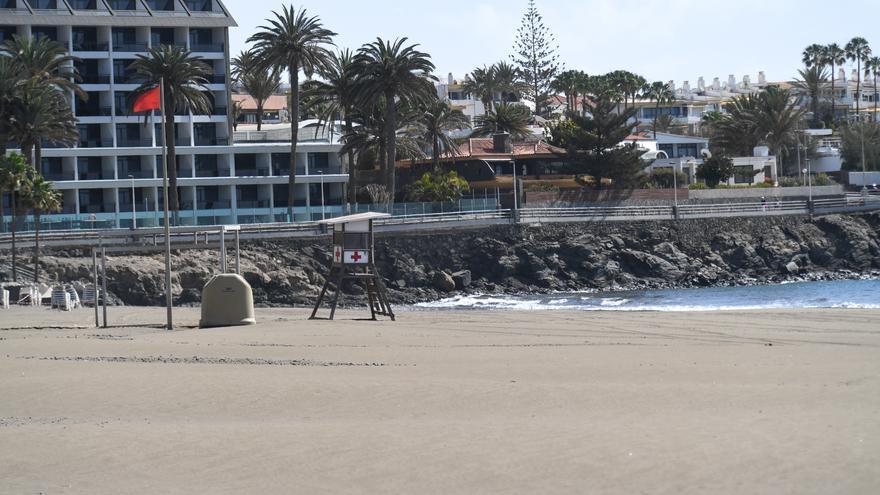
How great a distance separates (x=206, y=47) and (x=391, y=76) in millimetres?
20896

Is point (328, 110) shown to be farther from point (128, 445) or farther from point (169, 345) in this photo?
point (128, 445)

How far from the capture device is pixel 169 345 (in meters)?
23.0

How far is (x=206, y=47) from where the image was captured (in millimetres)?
83312

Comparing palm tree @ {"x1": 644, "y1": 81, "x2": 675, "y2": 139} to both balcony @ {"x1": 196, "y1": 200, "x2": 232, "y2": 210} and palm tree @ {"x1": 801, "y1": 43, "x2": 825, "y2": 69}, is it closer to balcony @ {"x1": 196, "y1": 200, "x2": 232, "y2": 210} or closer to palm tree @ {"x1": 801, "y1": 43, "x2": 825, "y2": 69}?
palm tree @ {"x1": 801, "y1": 43, "x2": 825, "y2": 69}

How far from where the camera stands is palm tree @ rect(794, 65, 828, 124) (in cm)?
13425

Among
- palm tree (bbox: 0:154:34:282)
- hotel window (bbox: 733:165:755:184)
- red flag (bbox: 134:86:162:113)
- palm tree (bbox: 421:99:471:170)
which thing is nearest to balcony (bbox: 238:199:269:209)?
palm tree (bbox: 421:99:471:170)

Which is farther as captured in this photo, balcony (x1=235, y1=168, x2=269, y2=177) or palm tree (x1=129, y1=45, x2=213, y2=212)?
balcony (x1=235, y1=168, x2=269, y2=177)

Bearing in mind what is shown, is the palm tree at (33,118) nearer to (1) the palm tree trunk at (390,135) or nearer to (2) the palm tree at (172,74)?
(2) the palm tree at (172,74)

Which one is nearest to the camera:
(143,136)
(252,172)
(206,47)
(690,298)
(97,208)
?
(690,298)

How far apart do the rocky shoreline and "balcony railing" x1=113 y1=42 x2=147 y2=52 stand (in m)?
28.3

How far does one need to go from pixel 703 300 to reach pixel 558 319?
20.1 metres

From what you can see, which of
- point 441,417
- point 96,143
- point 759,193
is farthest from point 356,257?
point 759,193

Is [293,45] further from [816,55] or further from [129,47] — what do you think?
[816,55]

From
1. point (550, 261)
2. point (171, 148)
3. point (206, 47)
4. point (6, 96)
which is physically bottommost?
point (550, 261)
